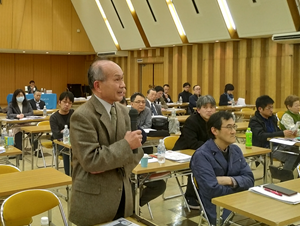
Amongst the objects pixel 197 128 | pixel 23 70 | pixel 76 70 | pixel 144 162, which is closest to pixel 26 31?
pixel 23 70

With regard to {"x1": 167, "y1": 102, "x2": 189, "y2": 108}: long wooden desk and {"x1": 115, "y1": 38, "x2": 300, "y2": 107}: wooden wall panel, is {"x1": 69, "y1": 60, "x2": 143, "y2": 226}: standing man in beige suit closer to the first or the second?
{"x1": 167, "y1": 102, "x2": 189, "y2": 108}: long wooden desk

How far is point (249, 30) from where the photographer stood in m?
11.5

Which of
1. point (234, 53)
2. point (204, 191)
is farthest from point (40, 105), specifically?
point (204, 191)

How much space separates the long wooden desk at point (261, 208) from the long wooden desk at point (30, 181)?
4.79 ft

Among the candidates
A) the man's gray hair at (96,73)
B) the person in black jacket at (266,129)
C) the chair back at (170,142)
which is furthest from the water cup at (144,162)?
the person in black jacket at (266,129)

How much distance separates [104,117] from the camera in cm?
207

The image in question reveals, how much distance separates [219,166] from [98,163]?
5.54 ft

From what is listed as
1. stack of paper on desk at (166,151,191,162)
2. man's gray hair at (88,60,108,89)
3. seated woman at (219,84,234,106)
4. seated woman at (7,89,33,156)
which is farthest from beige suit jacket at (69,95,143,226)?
seated woman at (219,84,234,106)

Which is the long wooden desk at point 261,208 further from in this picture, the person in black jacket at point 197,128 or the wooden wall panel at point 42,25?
the wooden wall panel at point 42,25

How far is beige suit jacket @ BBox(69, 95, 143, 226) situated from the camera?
196cm

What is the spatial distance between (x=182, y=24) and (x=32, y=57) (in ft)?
32.5

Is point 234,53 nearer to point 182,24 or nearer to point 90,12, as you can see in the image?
point 182,24

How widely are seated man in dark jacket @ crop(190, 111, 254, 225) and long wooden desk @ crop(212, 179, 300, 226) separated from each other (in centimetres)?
30

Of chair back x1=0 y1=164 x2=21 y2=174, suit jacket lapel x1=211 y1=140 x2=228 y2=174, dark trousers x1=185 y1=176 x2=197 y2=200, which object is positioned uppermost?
suit jacket lapel x1=211 y1=140 x2=228 y2=174
